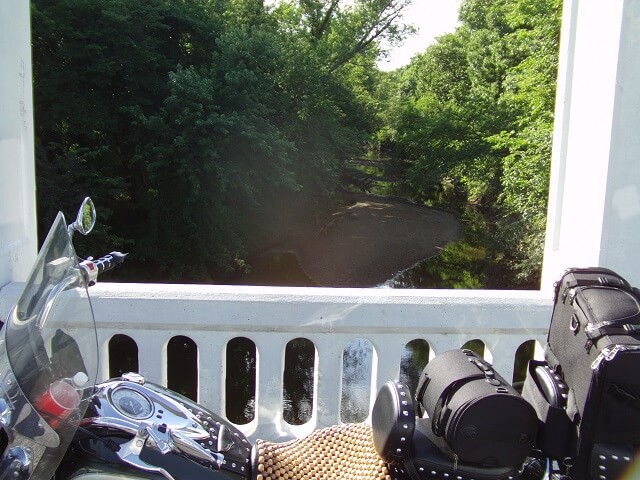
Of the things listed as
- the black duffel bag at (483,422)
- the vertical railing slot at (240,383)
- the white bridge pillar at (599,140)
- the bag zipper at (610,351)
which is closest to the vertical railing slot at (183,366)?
the vertical railing slot at (240,383)

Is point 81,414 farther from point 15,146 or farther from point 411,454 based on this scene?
point 15,146

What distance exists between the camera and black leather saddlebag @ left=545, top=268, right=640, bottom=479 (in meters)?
1.46

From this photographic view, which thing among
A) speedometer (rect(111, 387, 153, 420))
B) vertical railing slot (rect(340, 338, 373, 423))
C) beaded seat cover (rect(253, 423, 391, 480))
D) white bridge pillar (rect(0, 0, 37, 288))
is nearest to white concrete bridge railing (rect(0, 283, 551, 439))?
white bridge pillar (rect(0, 0, 37, 288))

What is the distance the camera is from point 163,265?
562 inches

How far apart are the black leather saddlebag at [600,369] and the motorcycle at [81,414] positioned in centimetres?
44

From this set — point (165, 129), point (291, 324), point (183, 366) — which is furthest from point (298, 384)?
point (291, 324)

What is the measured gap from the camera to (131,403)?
147cm

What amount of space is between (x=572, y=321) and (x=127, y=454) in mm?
1110

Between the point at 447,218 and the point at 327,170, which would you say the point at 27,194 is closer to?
the point at 327,170

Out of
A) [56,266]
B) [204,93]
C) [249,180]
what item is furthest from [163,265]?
[56,266]

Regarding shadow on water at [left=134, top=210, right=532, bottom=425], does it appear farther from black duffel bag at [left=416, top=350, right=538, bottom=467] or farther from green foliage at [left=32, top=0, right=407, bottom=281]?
black duffel bag at [left=416, top=350, right=538, bottom=467]

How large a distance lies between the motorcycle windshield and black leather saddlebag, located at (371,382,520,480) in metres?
0.67

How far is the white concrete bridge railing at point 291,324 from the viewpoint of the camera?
8.29 feet

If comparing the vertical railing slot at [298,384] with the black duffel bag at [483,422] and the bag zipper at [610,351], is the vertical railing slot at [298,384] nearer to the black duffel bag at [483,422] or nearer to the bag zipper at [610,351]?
the black duffel bag at [483,422]
